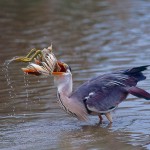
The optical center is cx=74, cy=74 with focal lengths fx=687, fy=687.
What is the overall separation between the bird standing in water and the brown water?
0.27 metres

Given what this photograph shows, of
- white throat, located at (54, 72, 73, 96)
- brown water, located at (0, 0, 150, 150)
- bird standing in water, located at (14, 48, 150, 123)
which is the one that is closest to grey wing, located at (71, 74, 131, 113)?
bird standing in water, located at (14, 48, 150, 123)

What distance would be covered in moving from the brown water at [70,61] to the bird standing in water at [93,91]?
0.89 feet

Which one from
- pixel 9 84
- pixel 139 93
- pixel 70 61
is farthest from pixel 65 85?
pixel 70 61

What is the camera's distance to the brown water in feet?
28.8

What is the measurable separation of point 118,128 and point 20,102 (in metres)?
2.23

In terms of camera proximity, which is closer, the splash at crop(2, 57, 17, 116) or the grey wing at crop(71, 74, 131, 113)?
the grey wing at crop(71, 74, 131, 113)

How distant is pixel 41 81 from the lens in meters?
12.2

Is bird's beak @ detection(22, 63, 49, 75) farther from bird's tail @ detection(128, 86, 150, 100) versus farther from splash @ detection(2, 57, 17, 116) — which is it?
bird's tail @ detection(128, 86, 150, 100)

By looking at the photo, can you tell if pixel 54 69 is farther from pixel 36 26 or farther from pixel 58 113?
pixel 36 26

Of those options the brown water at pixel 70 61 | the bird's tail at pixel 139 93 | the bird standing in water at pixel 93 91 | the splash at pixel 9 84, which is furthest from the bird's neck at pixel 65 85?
the splash at pixel 9 84

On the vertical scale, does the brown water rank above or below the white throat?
below

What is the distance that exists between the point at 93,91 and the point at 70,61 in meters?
4.84

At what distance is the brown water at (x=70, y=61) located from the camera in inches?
346

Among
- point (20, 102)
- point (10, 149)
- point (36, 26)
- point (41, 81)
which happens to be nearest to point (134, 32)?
point (36, 26)
